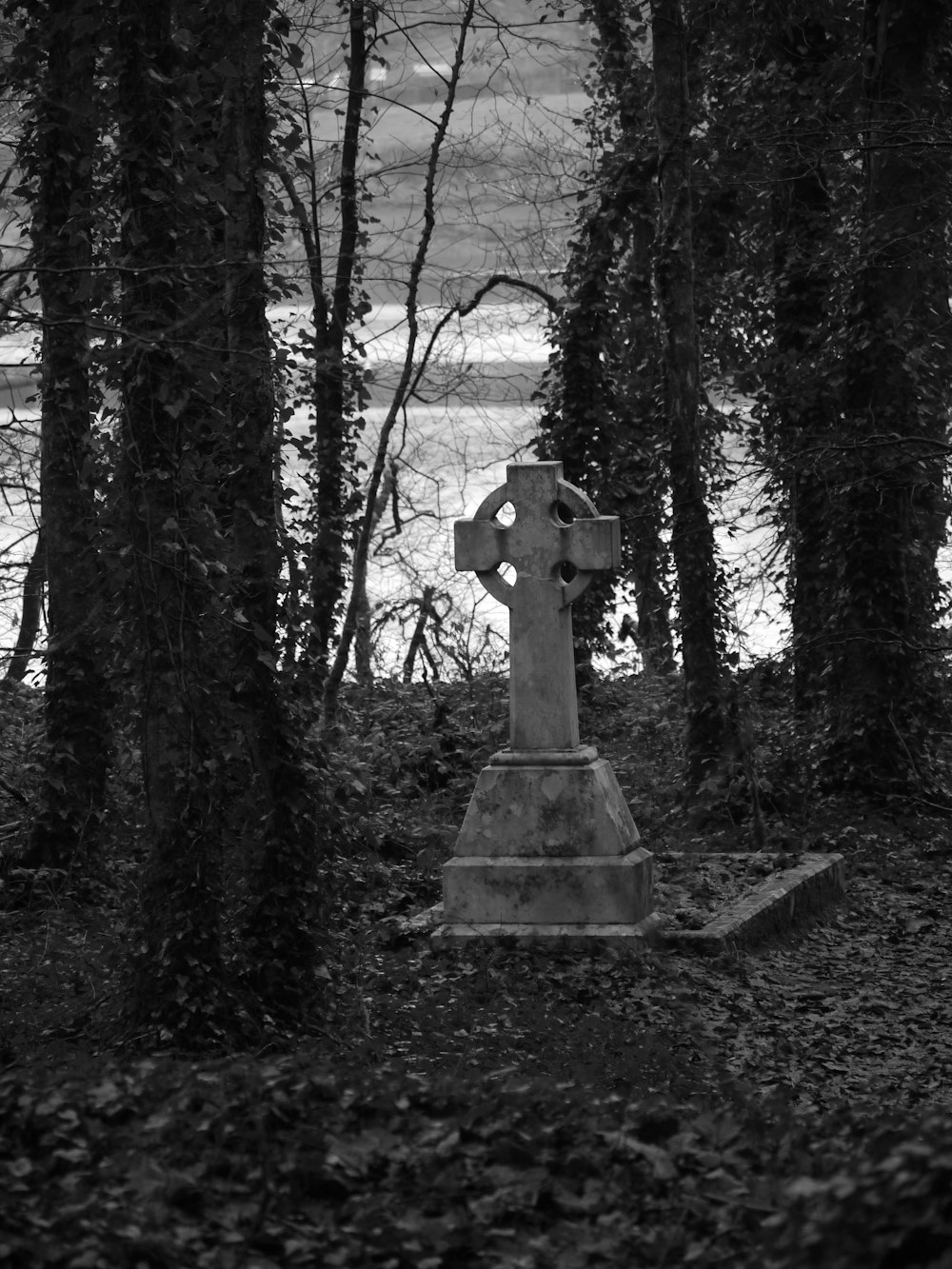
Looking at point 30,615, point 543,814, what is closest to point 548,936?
point 543,814

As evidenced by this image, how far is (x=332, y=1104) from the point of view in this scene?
14.9 feet

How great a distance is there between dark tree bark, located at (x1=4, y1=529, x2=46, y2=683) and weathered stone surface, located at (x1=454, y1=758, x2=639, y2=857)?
2.69 metres

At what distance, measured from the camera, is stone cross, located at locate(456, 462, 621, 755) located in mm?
9008

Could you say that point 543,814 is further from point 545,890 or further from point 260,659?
point 260,659

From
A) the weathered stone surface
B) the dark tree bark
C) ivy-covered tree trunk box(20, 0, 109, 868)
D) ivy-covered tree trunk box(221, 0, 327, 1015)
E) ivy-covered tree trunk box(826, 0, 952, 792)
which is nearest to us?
ivy-covered tree trunk box(221, 0, 327, 1015)

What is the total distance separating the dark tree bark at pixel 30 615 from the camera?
9.34m

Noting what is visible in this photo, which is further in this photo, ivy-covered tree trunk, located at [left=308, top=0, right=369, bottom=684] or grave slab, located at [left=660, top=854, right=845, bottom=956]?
ivy-covered tree trunk, located at [left=308, top=0, right=369, bottom=684]

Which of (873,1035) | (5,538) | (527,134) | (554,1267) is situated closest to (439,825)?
(873,1035)

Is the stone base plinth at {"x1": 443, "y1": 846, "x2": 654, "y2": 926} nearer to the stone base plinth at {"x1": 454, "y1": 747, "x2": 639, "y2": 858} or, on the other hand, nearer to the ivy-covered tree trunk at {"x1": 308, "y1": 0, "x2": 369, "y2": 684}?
the stone base plinth at {"x1": 454, "y1": 747, "x2": 639, "y2": 858}

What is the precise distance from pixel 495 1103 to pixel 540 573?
4852 mm

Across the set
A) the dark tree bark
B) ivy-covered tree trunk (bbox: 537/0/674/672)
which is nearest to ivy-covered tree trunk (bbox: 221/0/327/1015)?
the dark tree bark

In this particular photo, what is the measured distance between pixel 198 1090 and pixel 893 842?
8.94m

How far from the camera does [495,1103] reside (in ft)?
15.1

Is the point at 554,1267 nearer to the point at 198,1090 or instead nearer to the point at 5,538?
the point at 198,1090
